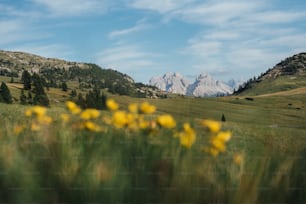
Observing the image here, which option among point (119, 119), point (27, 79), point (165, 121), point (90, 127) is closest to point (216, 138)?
point (165, 121)

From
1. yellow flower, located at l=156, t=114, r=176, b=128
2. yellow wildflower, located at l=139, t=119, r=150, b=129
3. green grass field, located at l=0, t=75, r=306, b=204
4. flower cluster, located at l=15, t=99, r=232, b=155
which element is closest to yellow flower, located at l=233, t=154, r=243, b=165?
green grass field, located at l=0, t=75, r=306, b=204

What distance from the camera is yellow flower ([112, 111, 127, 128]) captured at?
17.4 ft

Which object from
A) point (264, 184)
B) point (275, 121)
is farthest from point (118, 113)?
point (275, 121)

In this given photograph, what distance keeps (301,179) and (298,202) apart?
358mm

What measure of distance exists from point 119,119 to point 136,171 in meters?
0.71

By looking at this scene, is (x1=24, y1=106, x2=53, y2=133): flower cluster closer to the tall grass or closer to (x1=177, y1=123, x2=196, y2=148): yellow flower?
the tall grass

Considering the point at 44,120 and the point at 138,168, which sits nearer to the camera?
the point at 138,168

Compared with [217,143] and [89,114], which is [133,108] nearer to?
[89,114]

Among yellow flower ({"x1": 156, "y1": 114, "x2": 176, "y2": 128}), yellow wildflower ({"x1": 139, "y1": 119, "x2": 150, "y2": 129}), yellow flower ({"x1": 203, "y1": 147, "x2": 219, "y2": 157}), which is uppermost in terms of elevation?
yellow flower ({"x1": 156, "y1": 114, "x2": 176, "y2": 128})

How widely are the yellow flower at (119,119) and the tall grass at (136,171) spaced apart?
3cm

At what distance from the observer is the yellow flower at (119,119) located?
17.4 ft

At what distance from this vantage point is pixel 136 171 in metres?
5.30

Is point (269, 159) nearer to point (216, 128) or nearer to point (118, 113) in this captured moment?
point (216, 128)

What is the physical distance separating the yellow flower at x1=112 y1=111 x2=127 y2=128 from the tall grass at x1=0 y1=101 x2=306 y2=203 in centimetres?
3
